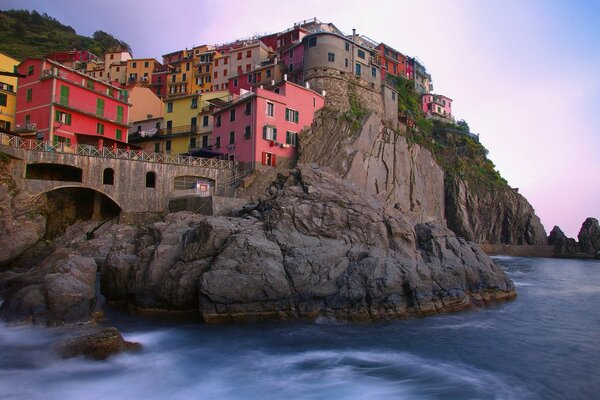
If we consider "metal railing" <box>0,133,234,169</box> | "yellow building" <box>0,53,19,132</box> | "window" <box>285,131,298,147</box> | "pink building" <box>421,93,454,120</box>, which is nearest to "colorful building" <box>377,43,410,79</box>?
"pink building" <box>421,93,454,120</box>

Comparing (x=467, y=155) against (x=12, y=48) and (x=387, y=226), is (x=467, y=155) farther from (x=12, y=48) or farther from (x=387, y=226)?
(x=12, y=48)

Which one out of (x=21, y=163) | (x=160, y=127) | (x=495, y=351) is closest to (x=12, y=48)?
(x=160, y=127)

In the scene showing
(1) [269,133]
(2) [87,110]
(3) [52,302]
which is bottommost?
(3) [52,302]

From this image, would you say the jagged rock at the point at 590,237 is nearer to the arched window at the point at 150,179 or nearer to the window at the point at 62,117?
the arched window at the point at 150,179

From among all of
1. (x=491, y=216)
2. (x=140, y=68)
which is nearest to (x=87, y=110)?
(x=140, y=68)

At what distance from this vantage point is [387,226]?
72.5 feet

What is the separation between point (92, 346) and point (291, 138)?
34.5m

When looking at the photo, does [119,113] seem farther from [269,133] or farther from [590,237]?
[590,237]

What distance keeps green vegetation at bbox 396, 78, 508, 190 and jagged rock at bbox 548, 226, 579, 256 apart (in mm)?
10903

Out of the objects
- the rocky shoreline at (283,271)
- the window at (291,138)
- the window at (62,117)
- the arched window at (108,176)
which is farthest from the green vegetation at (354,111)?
the window at (62,117)

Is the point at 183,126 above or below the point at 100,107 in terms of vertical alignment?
above

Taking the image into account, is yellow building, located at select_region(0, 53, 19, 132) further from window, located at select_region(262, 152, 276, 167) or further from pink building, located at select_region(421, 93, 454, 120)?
pink building, located at select_region(421, 93, 454, 120)

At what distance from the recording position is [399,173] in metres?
51.9

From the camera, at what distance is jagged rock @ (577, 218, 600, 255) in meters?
64.8
